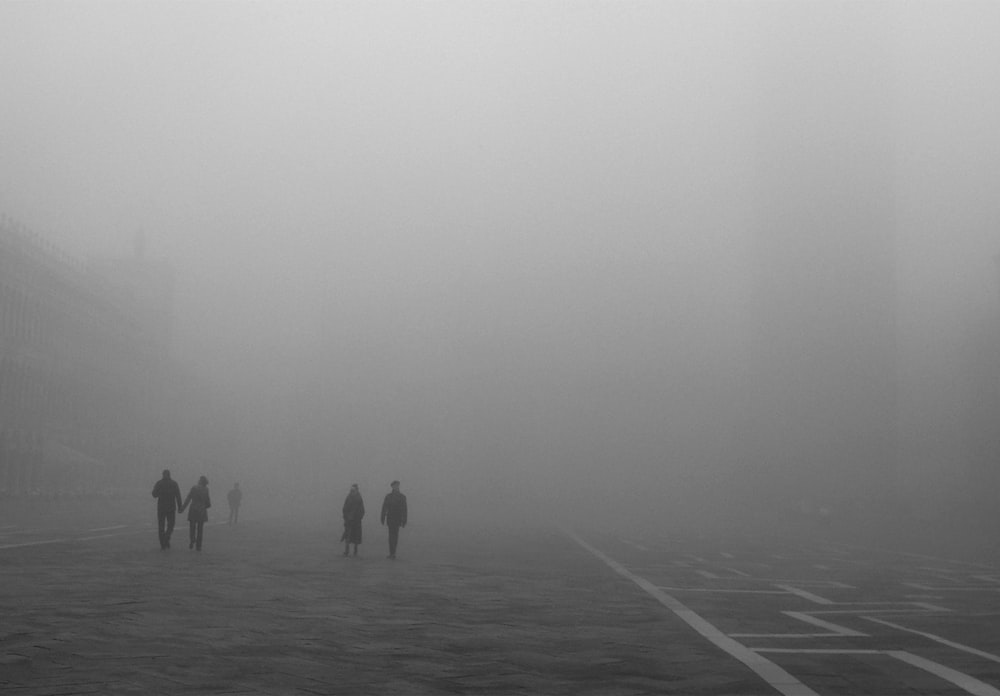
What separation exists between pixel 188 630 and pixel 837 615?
28.6 ft

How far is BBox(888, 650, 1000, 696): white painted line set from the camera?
29.9ft

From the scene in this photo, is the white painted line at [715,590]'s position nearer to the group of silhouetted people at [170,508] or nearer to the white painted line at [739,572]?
the white painted line at [739,572]

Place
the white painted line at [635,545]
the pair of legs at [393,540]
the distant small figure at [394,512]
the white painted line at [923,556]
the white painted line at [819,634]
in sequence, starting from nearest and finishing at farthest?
the white painted line at [819,634], the pair of legs at [393,540], the distant small figure at [394,512], the white painted line at [923,556], the white painted line at [635,545]

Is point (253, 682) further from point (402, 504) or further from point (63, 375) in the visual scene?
point (63, 375)

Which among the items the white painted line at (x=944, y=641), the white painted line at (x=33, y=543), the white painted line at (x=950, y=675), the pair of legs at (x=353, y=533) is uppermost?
the pair of legs at (x=353, y=533)

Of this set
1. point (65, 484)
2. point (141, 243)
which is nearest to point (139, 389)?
point (65, 484)

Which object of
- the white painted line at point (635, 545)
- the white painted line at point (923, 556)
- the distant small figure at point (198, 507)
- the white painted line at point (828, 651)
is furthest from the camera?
the white painted line at point (635, 545)

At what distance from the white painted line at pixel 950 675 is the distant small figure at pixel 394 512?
624 inches

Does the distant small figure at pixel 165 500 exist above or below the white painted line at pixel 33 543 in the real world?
above

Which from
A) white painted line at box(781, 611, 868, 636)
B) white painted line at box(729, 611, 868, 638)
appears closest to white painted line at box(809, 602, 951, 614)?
white painted line at box(781, 611, 868, 636)

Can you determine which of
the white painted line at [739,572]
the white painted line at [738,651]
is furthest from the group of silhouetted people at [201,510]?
the white painted line at [738,651]

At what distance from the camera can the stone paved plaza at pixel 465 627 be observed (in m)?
9.16

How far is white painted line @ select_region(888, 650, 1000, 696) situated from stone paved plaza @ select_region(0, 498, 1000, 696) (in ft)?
0.09

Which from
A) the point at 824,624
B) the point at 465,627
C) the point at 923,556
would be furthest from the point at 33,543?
the point at 923,556
